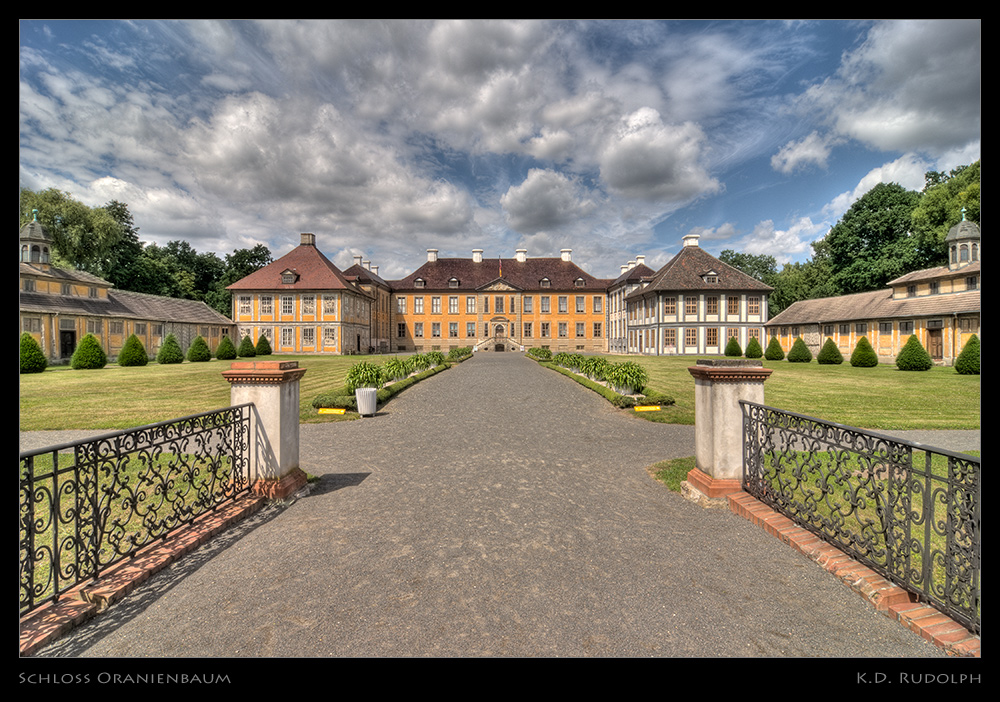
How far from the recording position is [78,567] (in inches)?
127

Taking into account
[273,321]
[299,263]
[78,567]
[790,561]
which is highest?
[299,263]

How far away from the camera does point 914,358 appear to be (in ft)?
79.3

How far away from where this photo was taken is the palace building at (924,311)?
27219 mm

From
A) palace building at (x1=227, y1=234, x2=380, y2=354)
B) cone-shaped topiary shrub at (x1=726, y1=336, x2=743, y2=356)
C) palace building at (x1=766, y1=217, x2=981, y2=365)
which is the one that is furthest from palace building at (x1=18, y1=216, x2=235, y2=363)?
palace building at (x1=766, y1=217, x2=981, y2=365)

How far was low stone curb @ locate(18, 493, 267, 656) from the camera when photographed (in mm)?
2713

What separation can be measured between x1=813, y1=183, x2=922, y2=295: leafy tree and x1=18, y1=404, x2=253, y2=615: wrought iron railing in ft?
179

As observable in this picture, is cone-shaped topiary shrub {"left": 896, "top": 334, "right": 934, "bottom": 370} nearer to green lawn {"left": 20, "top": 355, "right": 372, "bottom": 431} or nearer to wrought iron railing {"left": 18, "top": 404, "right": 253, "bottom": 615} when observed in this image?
green lawn {"left": 20, "top": 355, "right": 372, "bottom": 431}

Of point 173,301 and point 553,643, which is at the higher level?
point 173,301

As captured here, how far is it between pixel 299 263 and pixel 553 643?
4993 centimetres

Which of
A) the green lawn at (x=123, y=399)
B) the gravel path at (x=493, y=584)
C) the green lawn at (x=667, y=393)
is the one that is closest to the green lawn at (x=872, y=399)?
the green lawn at (x=667, y=393)

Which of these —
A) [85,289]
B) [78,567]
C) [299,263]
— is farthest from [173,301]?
[78,567]

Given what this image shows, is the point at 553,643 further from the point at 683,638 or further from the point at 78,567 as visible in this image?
the point at 78,567
